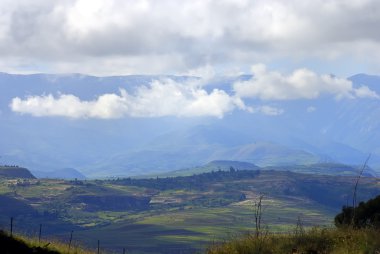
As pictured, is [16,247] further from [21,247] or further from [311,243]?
[311,243]

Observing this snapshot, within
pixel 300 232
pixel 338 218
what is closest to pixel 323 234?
pixel 300 232

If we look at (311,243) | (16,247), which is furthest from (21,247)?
(311,243)

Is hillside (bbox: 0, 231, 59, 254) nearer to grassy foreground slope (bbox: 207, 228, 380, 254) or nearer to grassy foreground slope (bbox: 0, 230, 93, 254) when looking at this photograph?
grassy foreground slope (bbox: 0, 230, 93, 254)

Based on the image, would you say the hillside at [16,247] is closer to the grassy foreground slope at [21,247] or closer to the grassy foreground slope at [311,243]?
the grassy foreground slope at [21,247]

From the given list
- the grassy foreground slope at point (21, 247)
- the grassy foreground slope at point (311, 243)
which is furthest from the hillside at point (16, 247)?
the grassy foreground slope at point (311, 243)

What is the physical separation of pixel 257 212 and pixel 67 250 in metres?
8.21

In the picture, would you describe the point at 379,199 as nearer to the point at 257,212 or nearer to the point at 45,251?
the point at 257,212

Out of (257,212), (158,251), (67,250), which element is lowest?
(158,251)

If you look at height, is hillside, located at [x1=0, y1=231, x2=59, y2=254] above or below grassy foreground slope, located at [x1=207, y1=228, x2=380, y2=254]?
below

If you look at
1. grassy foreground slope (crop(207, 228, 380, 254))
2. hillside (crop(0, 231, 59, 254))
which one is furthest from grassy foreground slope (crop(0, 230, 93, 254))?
grassy foreground slope (crop(207, 228, 380, 254))

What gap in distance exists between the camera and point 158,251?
192 m

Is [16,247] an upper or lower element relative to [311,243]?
lower

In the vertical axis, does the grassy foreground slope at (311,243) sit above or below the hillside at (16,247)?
above

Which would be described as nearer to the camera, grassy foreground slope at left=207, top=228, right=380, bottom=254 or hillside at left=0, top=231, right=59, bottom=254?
grassy foreground slope at left=207, top=228, right=380, bottom=254
